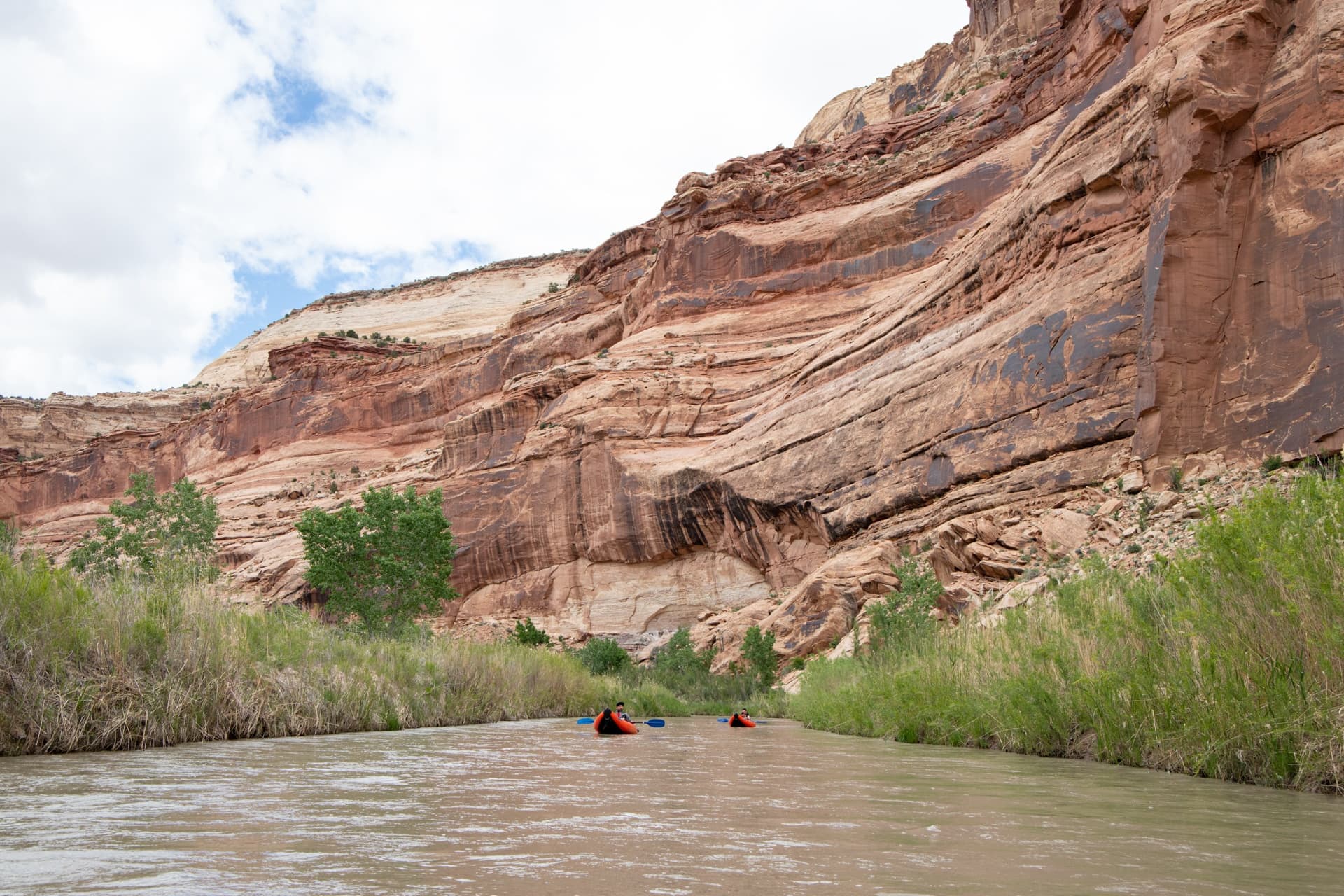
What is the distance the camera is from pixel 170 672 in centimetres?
953

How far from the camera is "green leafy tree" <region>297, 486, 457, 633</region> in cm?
2744

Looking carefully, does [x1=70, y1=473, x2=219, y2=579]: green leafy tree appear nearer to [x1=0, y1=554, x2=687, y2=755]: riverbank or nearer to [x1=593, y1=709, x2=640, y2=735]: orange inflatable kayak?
[x1=0, y1=554, x2=687, y2=755]: riverbank

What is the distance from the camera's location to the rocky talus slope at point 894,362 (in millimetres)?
17766

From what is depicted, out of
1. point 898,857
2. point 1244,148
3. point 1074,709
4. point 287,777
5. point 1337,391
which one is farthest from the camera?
point 1244,148

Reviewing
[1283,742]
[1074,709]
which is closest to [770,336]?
[1074,709]

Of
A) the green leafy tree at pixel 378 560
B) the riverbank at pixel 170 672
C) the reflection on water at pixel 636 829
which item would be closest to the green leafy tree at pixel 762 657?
the green leafy tree at pixel 378 560

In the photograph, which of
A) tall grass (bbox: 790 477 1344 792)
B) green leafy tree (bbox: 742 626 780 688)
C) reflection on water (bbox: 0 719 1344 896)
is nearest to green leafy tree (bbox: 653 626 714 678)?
green leafy tree (bbox: 742 626 780 688)

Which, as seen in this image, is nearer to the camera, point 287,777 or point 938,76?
point 287,777

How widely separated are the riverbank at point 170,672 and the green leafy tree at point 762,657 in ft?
40.1

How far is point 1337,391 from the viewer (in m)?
15.4

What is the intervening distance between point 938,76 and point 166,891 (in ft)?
249

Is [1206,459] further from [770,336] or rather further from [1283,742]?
[770,336]

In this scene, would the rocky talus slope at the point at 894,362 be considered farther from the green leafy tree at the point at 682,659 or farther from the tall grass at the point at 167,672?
the tall grass at the point at 167,672

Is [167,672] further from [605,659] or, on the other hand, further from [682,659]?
[605,659]
